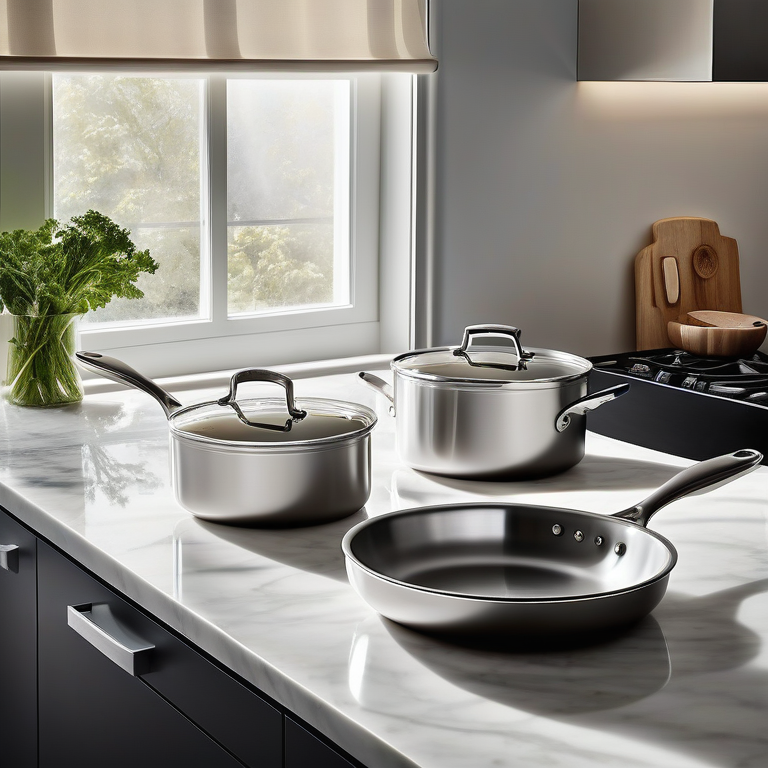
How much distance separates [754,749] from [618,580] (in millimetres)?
243

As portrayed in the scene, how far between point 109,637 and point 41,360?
2.40 ft

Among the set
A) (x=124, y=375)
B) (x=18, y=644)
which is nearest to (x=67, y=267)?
(x=124, y=375)

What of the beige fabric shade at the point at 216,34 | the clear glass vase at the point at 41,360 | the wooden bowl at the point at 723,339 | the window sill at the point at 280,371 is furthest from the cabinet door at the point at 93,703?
the wooden bowl at the point at 723,339

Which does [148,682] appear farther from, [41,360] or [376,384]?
[41,360]

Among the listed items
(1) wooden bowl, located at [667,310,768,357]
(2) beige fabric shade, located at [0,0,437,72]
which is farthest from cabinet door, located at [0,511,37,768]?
(1) wooden bowl, located at [667,310,768,357]

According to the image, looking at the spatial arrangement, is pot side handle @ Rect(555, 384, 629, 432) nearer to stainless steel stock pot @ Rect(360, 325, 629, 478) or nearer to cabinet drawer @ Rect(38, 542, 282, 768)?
stainless steel stock pot @ Rect(360, 325, 629, 478)

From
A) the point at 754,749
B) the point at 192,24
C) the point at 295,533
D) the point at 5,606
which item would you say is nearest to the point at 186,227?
the point at 192,24

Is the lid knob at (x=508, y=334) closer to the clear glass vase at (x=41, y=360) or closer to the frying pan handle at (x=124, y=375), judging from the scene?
the frying pan handle at (x=124, y=375)

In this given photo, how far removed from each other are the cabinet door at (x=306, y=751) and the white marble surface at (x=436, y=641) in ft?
0.07

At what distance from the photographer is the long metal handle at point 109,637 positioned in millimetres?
893

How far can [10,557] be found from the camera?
A: 116cm

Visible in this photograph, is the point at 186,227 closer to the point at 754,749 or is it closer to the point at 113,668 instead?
the point at 113,668

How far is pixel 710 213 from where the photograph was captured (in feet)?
7.64

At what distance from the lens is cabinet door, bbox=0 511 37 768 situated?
1149mm
